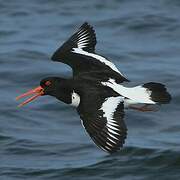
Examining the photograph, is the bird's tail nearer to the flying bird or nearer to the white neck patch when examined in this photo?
the flying bird

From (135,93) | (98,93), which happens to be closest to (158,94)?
(135,93)

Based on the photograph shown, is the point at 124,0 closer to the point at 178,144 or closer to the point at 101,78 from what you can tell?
the point at 178,144

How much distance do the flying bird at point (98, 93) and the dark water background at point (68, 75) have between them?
3.86 ft

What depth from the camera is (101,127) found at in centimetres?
887

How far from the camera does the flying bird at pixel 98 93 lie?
347 inches

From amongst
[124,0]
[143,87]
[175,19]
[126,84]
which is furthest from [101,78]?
[124,0]

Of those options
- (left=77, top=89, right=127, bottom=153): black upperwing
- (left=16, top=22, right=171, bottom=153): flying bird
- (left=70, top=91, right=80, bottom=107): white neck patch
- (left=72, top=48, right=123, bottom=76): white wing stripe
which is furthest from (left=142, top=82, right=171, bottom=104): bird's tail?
(left=72, top=48, right=123, bottom=76): white wing stripe

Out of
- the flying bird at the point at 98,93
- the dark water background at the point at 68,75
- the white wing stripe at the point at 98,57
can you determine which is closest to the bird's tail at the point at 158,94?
the flying bird at the point at 98,93

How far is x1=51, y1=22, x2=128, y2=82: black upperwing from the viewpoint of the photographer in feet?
33.4

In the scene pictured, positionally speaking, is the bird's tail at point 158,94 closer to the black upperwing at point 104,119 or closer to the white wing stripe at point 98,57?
the black upperwing at point 104,119

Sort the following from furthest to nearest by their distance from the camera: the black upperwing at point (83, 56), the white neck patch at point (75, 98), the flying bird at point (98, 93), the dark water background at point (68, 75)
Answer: the dark water background at point (68, 75) < the black upperwing at point (83, 56) < the white neck patch at point (75, 98) < the flying bird at point (98, 93)

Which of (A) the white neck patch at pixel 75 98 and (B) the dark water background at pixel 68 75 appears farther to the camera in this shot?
(B) the dark water background at pixel 68 75

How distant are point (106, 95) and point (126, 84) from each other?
445 cm

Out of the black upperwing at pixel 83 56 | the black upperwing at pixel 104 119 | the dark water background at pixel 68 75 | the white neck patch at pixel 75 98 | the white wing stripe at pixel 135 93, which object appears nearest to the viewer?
the black upperwing at pixel 104 119
